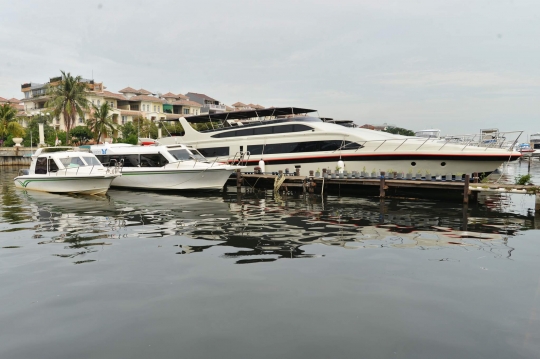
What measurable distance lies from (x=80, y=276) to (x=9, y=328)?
2042 millimetres

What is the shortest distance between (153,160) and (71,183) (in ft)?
13.3

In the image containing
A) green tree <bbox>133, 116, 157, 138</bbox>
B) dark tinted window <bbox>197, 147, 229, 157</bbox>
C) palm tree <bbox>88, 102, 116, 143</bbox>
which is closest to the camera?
dark tinted window <bbox>197, 147, 229, 157</bbox>

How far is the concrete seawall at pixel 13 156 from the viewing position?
162 ft

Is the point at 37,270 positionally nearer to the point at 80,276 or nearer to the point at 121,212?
the point at 80,276

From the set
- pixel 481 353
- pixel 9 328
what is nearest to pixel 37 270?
pixel 9 328

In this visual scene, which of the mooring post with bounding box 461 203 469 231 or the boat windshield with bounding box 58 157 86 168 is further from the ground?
the boat windshield with bounding box 58 157 86 168

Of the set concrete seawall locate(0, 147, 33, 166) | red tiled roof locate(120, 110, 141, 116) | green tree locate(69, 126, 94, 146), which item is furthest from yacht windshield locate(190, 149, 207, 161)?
red tiled roof locate(120, 110, 141, 116)

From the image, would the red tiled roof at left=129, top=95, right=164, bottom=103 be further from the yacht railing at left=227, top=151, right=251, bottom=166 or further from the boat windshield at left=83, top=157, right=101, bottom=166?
the boat windshield at left=83, top=157, right=101, bottom=166

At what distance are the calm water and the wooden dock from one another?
338cm

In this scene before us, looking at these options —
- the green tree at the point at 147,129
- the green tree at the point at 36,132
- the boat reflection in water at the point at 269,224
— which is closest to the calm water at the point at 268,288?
the boat reflection in water at the point at 269,224

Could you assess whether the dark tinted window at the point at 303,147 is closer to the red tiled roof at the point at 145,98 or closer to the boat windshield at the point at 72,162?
the boat windshield at the point at 72,162

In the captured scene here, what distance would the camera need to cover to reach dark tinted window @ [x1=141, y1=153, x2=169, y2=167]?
21.2m

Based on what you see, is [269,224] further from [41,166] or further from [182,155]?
[41,166]

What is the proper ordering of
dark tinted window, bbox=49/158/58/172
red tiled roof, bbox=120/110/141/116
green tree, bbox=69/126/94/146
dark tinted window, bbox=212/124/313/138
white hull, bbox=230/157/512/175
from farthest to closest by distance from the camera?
red tiled roof, bbox=120/110/141/116 < green tree, bbox=69/126/94/146 < dark tinted window, bbox=212/124/313/138 < dark tinted window, bbox=49/158/58/172 < white hull, bbox=230/157/512/175
